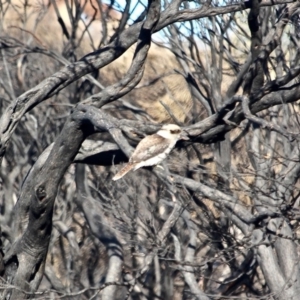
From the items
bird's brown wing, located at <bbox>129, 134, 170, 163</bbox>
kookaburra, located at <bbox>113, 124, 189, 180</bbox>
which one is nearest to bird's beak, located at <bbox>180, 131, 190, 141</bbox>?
kookaburra, located at <bbox>113, 124, 189, 180</bbox>

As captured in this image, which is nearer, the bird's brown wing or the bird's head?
the bird's brown wing

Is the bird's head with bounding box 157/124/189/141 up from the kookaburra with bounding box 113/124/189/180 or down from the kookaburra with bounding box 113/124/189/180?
up

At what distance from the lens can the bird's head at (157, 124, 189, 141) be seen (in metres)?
5.77

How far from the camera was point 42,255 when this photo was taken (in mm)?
6121

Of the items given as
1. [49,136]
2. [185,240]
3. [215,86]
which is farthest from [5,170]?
[215,86]

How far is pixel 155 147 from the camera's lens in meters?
5.71

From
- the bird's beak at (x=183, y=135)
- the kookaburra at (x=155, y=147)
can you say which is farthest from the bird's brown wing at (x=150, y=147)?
the bird's beak at (x=183, y=135)

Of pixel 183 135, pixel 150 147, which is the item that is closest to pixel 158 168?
pixel 150 147

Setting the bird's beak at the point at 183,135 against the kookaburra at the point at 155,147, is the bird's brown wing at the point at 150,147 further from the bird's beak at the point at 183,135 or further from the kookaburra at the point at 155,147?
the bird's beak at the point at 183,135

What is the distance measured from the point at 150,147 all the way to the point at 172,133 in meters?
0.30

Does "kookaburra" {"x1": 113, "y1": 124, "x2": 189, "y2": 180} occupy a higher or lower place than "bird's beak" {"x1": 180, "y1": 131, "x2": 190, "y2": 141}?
lower

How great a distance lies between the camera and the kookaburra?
18.0 ft

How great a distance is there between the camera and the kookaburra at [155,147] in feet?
18.0

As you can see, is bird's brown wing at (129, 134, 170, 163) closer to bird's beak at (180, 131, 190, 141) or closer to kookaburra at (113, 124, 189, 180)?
kookaburra at (113, 124, 189, 180)
